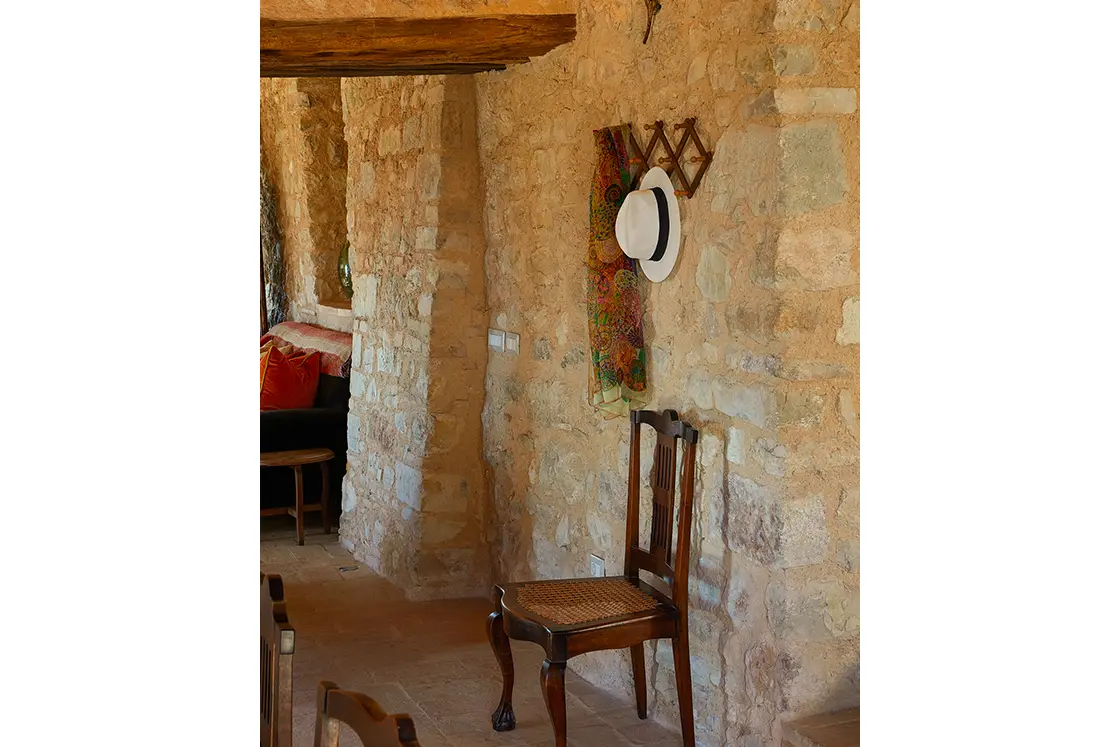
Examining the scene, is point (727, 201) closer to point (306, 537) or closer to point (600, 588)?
point (600, 588)

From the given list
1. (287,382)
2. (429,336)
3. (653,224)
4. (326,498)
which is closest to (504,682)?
(653,224)

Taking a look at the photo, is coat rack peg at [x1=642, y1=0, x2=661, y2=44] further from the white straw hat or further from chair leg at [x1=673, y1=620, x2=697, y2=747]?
chair leg at [x1=673, y1=620, x2=697, y2=747]

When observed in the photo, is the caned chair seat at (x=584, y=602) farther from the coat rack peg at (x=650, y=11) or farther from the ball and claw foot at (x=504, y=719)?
the coat rack peg at (x=650, y=11)

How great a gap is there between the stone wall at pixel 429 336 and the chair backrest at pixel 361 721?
3347mm

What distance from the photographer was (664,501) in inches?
130

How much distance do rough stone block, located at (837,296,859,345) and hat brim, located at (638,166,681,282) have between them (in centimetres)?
60

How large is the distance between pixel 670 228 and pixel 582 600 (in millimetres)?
1152

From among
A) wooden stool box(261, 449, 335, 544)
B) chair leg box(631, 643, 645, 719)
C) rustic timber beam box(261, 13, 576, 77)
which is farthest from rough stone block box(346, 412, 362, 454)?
chair leg box(631, 643, 645, 719)

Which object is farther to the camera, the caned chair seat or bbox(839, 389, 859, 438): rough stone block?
the caned chair seat

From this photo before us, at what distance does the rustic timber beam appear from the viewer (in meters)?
3.62

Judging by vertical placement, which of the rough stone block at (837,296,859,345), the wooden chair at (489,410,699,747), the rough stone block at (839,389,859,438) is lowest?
the wooden chair at (489,410,699,747)
